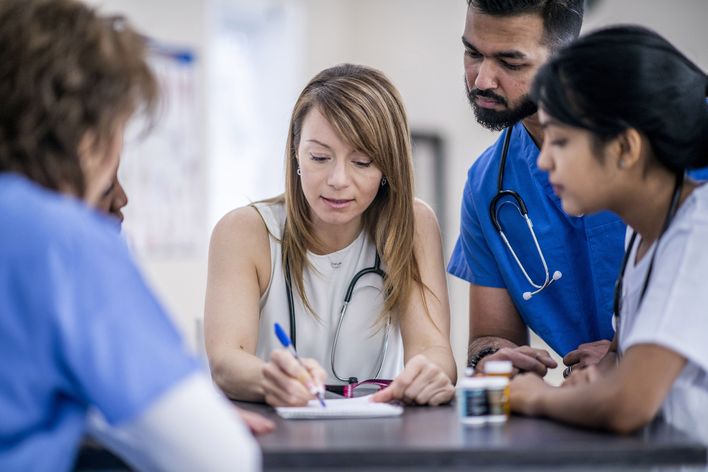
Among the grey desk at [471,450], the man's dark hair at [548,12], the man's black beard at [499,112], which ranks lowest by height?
the grey desk at [471,450]

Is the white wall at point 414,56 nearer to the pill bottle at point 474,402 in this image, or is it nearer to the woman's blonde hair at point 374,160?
the woman's blonde hair at point 374,160

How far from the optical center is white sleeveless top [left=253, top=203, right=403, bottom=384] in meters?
1.87

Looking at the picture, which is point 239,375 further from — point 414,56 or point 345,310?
point 414,56

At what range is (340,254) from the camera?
6.35 ft

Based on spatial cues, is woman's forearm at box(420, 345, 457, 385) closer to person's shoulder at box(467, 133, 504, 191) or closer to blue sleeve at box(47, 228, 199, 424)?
person's shoulder at box(467, 133, 504, 191)

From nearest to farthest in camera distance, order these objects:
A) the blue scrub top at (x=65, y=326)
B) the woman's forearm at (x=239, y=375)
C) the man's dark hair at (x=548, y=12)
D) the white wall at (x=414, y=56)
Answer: the blue scrub top at (x=65, y=326) < the woman's forearm at (x=239, y=375) < the man's dark hair at (x=548, y=12) < the white wall at (x=414, y=56)

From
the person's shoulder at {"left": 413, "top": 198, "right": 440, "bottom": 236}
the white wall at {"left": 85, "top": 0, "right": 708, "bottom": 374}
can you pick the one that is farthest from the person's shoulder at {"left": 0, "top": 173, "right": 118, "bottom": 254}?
the white wall at {"left": 85, "top": 0, "right": 708, "bottom": 374}

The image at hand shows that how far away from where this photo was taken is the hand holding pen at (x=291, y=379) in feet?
4.75

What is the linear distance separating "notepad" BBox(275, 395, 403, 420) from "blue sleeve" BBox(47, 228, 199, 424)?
47 cm

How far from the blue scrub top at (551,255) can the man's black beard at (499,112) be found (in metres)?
0.10

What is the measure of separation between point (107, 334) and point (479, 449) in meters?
0.48

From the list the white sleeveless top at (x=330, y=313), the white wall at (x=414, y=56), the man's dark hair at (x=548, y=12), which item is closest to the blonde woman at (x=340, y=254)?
the white sleeveless top at (x=330, y=313)

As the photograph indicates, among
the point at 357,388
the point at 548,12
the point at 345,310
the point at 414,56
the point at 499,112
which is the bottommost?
the point at 357,388

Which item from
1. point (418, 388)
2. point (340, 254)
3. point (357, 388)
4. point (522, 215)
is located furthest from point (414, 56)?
point (418, 388)
